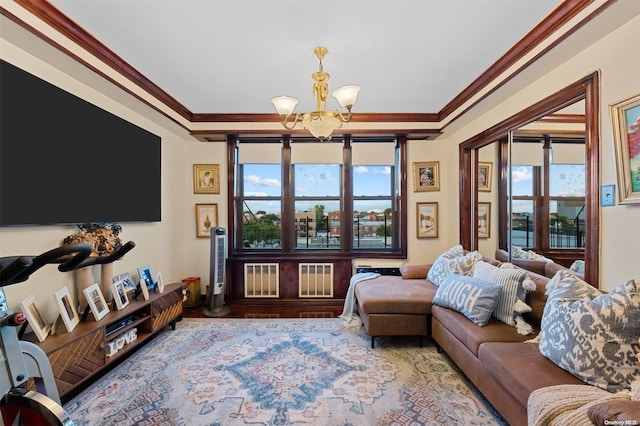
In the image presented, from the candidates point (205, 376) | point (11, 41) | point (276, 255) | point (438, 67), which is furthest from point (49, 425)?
point (438, 67)

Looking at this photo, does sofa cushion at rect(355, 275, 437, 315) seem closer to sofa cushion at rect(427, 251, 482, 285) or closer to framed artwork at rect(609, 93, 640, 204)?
sofa cushion at rect(427, 251, 482, 285)

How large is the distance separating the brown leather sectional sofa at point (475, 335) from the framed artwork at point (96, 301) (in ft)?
7.55

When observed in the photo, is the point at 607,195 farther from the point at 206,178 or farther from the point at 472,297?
the point at 206,178

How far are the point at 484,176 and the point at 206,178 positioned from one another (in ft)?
12.8

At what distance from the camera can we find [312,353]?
2.58 metres

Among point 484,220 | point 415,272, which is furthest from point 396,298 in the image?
point 484,220

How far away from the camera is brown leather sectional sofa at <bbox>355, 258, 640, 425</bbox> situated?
1.52m

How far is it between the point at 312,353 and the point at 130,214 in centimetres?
235

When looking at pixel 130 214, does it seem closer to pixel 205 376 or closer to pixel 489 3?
pixel 205 376

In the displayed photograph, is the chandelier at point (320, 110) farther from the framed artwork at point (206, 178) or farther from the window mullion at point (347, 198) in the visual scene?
the framed artwork at point (206, 178)

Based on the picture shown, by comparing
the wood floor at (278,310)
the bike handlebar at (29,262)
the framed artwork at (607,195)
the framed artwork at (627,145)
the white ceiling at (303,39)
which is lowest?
the wood floor at (278,310)

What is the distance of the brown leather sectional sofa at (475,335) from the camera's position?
1.52 m

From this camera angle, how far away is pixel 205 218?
421cm

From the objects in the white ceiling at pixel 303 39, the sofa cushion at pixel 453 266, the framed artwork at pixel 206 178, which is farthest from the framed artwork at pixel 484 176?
the framed artwork at pixel 206 178
